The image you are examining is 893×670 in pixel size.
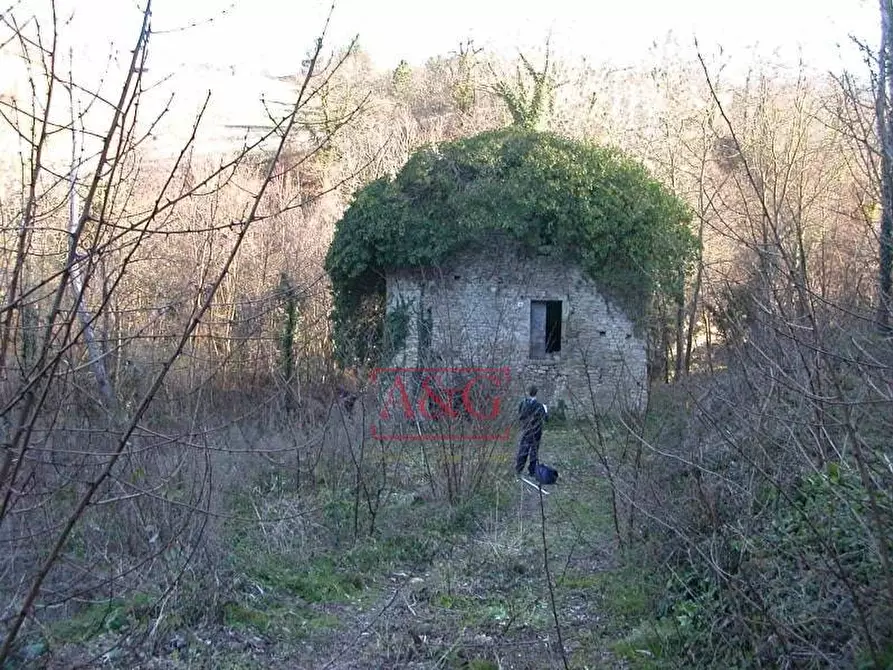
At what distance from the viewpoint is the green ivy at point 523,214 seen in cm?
1767

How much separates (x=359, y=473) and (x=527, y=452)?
241cm

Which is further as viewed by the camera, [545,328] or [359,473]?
[545,328]

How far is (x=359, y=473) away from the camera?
30.9ft

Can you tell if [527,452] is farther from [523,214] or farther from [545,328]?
[545,328]

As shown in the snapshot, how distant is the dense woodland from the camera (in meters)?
2.54

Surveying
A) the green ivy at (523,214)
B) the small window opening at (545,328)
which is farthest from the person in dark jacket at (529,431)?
the small window opening at (545,328)

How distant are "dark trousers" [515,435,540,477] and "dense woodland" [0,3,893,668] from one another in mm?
204

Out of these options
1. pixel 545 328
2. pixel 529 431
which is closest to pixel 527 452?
pixel 529 431

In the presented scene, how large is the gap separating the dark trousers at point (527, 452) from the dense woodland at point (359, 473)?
8.0 inches

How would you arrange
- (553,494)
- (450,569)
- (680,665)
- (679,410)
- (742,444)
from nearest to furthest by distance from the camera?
1. (680,665)
2. (742,444)
3. (450,569)
4. (679,410)
5. (553,494)

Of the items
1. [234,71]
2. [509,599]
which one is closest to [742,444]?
[509,599]

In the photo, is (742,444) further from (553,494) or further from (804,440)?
(553,494)

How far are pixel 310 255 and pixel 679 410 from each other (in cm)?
1609

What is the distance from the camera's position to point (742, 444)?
682 cm
